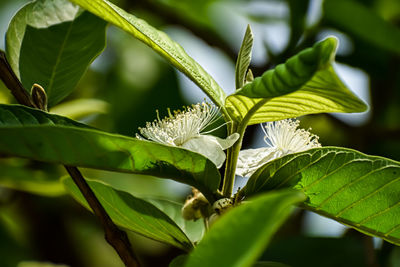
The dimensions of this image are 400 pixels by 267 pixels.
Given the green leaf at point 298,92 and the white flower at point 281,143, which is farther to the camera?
the white flower at point 281,143

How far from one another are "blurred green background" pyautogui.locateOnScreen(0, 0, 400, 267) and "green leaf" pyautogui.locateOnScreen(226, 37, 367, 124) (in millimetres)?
984

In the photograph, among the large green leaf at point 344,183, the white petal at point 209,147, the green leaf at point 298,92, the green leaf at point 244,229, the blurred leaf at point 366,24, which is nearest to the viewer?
the green leaf at point 244,229

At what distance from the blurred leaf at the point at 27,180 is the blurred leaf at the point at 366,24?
1.15 metres

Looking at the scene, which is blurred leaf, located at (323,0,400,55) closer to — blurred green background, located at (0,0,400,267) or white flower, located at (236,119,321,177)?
blurred green background, located at (0,0,400,267)

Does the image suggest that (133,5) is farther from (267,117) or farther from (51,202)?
(267,117)

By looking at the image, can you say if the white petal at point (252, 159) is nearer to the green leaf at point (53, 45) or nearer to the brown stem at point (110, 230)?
the brown stem at point (110, 230)

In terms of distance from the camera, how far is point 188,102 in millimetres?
2527

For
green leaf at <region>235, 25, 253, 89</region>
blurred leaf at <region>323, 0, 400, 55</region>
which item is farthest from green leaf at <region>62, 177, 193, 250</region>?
blurred leaf at <region>323, 0, 400, 55</region>

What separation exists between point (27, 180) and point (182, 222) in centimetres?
77

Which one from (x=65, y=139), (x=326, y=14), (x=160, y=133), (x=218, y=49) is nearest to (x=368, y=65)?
(x=326, y=14)

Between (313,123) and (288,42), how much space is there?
44 centimetres

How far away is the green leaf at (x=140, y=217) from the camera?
3.07 feet

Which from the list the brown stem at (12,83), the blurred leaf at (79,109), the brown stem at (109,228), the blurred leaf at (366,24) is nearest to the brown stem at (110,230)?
the brown stem at (109,228)

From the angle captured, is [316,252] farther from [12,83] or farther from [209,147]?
[12,83]
